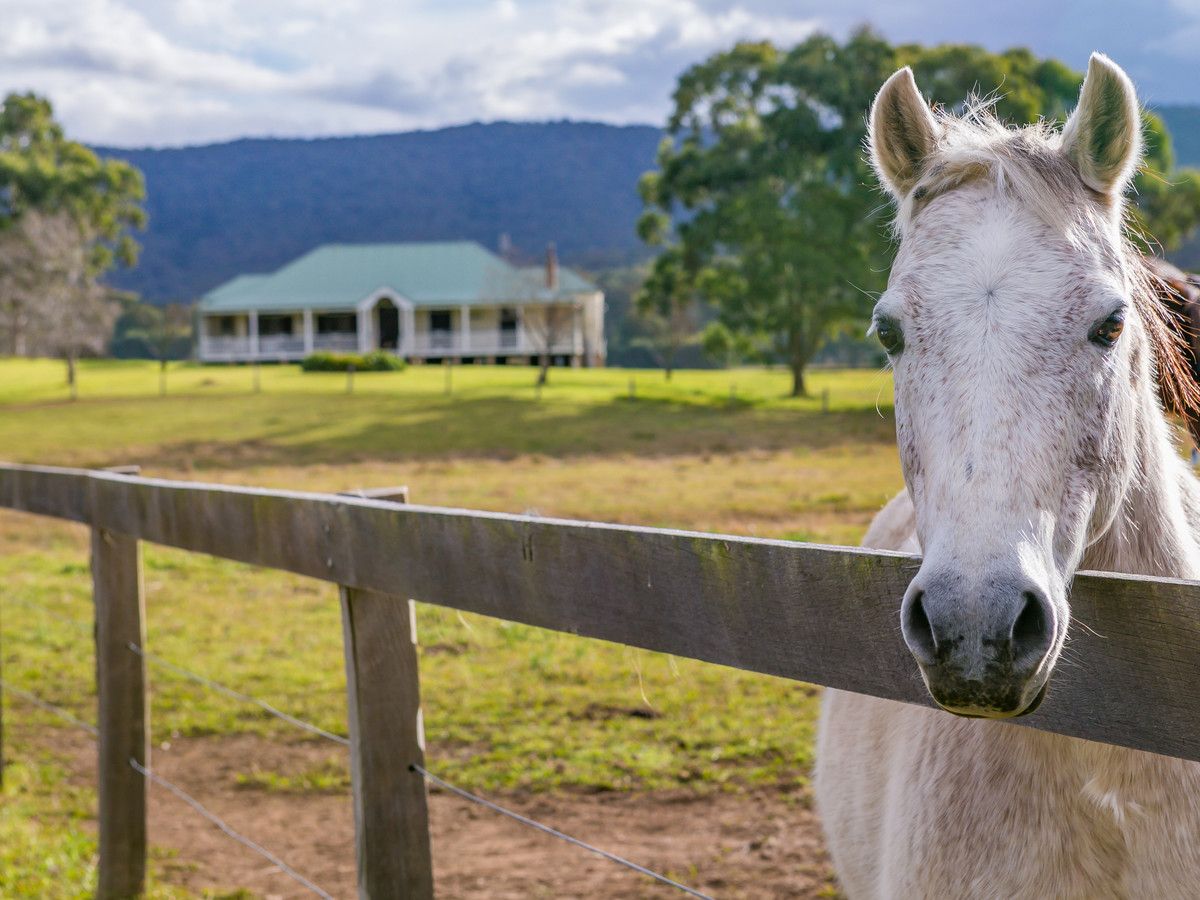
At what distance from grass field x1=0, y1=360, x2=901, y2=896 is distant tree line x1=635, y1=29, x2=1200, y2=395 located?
13.0ft

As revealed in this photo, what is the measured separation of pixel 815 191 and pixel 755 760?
35.1m

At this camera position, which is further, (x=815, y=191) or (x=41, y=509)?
(x=815, y=191)

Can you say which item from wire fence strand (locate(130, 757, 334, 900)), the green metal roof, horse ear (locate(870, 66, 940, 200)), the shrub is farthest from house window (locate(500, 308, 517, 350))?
horse ear (locate(870, 66, 940, 200))

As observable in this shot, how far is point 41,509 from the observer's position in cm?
491

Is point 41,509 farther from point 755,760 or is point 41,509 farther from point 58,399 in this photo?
point 58,399

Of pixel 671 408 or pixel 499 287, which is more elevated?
pixel 499 287

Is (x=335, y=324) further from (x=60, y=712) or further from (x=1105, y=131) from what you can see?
(x=1105, y=131)

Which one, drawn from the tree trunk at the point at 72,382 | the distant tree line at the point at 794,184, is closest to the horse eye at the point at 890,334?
the distant tree line at the point at 794,184

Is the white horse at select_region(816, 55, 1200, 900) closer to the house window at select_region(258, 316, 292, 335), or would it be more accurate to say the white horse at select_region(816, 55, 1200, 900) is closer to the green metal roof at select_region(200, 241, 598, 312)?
the green metal roof at select_region(200, 241, 598, 312)

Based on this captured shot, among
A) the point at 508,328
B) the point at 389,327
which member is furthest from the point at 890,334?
the point at 389,327

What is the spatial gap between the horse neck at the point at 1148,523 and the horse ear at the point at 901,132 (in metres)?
0.65

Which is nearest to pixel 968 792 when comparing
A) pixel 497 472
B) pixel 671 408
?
pixel 497 472

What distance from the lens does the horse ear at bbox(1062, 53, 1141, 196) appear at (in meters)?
1.98

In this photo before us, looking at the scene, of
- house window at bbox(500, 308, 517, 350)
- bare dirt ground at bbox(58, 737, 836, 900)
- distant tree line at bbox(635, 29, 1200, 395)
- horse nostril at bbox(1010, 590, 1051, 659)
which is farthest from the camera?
house window at bbox(500, 308, 517, 350)
